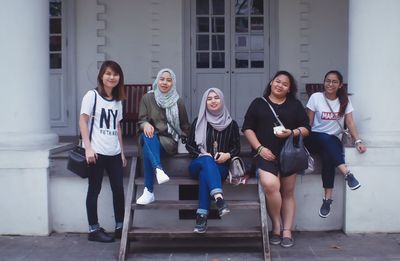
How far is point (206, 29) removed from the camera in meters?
10.3

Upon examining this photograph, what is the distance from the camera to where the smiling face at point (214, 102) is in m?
6.31

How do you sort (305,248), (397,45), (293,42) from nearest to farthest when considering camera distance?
(305,248) → (397,45) → (293,42)

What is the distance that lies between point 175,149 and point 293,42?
4.27 meters

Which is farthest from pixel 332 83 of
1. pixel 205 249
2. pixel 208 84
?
pixel 208 84

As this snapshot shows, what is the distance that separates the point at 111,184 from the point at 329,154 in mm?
2491

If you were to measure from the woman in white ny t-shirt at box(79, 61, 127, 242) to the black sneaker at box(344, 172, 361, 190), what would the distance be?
2.53 m

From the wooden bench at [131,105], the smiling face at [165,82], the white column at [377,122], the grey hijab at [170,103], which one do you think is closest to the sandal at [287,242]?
the white column at [377,122]

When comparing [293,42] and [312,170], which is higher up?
[293,42]

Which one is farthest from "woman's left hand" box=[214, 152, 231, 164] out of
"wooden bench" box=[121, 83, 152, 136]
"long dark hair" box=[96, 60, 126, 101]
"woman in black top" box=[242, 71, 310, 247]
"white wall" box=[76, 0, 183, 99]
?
"white wall" box=[76, 0, 183, 99]

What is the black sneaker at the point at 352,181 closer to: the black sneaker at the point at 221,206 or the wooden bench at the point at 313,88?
the black sneaker at the point at 221,206

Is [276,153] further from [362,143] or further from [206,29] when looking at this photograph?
[206,29]

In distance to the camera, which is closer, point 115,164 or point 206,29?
point 115,164

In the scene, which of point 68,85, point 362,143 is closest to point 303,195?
point 362,143

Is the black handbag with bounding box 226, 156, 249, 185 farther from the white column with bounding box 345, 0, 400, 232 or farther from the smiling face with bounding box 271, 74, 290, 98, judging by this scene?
the white column with bounding box 345, 0, 400, 232
